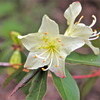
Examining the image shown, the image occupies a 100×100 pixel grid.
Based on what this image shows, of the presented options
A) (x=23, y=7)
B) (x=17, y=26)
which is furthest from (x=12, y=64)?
(x=23, y=7)

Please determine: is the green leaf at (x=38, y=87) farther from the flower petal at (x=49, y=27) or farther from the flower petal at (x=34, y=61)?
the flower petal at (x=49, y=27)

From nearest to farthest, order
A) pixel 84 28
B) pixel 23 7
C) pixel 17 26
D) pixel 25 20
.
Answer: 1. pixel 84 28
2. pixel 17 26
3. pixel 25 20
4. pixel 23 7

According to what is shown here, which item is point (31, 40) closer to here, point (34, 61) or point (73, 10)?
point (34, 61)

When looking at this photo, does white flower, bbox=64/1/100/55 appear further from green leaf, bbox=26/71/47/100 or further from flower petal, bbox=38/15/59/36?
green leaf, bbox=26/71/47/100

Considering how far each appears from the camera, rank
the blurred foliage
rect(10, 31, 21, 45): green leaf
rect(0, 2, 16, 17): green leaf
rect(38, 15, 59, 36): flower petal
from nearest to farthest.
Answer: rect(38, 15, 59, 36): flower petal → rect(10, 31, 21, 45): green leaf → the blurred foliage → rect(0, 2, 16, 17): green leaf

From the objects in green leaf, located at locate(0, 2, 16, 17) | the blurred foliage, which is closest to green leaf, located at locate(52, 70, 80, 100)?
the blurred foliage

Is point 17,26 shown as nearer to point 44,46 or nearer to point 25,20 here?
point 25,20
